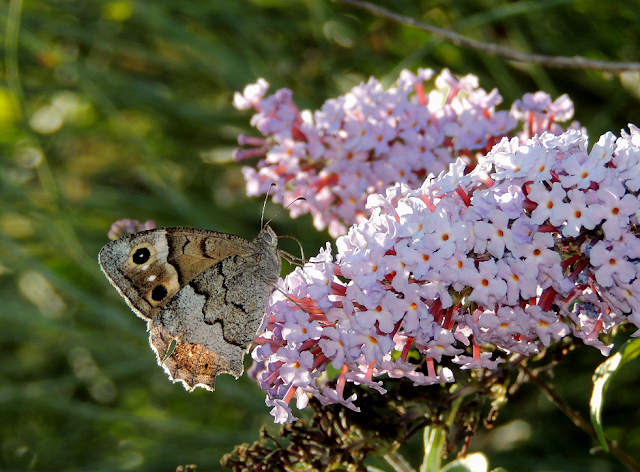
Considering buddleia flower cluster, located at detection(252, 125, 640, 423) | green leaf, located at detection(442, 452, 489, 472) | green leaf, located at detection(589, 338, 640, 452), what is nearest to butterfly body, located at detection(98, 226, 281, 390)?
buddleia flower cluster, located at detection(252, 125, 640, 423)

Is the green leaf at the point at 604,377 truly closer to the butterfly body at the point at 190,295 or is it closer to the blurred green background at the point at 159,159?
the butterfly body at the point at 190,295

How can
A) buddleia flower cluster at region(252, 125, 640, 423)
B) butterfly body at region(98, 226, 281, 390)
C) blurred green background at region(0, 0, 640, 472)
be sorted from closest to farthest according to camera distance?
1. buddleia flower cluster at region(252, 125, 640, 423)
2. butterfly body at region(98, 226, 281, 390)
3. blurred green background at region(0, 0, 640, 472)

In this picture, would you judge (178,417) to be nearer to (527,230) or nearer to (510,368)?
(510,368)

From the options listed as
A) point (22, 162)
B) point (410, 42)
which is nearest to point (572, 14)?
point (410, 42)

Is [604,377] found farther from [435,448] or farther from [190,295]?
[190,295]

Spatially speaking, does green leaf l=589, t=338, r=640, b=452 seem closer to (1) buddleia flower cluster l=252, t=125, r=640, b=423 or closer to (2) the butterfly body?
(1) buddleia flower cluster l=252, t=125, r=640, b=423

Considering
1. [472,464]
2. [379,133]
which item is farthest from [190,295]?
[472,464]
